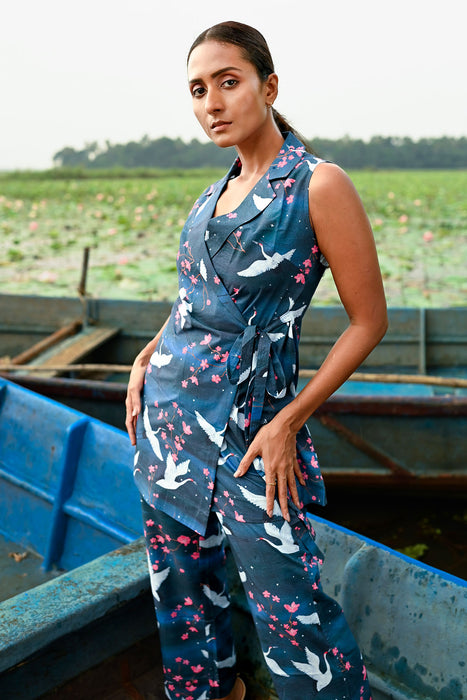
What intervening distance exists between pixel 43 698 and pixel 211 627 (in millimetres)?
396

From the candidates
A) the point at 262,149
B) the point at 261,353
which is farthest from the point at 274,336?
the point at 262,149

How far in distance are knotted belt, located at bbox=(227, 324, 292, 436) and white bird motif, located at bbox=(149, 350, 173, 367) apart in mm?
147

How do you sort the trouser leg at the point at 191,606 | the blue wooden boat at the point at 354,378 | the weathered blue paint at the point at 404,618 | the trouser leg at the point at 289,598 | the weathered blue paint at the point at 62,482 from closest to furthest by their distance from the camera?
the trouser leg at the point at 289,598, the trouser leg at the point at 191,606, the weathered blue paint at the point at 404,618, the weathered blue paint at the point at 62,482, the blue wooden boat at the point at 354,378

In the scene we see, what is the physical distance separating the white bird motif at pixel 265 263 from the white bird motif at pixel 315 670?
1.98ft

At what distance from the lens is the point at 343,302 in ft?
3.42

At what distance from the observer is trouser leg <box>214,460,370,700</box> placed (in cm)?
108

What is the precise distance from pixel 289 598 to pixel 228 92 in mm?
774

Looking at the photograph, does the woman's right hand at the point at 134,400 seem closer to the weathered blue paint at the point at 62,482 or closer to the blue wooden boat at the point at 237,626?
the blue wooden boat at the point at 237,626

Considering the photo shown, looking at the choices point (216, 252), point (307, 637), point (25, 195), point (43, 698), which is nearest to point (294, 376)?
point (216, 252)

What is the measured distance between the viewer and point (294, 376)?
112 cm

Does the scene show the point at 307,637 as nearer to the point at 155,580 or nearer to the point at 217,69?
the point at 155,580

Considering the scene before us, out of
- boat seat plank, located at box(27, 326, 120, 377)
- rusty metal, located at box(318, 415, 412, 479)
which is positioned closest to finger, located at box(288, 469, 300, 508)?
rusty metal, located at box(318, 415, 412, 479)

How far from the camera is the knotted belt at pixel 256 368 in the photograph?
3.47 ft

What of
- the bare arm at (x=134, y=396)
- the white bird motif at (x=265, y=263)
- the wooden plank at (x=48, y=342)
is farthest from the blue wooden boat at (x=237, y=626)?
the wooden plank at (x=48, y=342)
